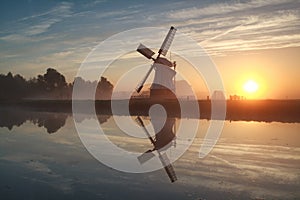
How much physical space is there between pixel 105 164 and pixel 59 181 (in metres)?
3.83

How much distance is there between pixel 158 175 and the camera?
15375 millimetres

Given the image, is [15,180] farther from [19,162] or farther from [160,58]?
[160,58]

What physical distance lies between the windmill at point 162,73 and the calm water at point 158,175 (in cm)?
A: 4210

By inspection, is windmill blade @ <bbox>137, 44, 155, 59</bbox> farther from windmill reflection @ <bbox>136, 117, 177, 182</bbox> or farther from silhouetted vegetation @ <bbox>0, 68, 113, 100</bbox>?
silhouetted vegetation @ <bbox>0, 68, 113, 100</bbox>

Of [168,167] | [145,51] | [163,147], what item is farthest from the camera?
[145,51]

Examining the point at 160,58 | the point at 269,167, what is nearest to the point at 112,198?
the point at 269,167

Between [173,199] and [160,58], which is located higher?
[160,58]

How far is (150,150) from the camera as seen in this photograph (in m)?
22.1

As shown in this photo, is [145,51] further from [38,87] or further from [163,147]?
[38,87]

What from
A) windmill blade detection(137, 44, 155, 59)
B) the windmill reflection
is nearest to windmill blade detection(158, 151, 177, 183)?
the windmill reflection

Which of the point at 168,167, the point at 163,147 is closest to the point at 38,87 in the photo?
the point at 163,147

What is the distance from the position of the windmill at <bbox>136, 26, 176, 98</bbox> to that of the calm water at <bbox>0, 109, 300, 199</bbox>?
4210 centimetres

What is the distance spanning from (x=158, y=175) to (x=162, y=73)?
51867 millimetres

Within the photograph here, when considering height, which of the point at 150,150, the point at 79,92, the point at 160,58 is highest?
the point at 79,92
